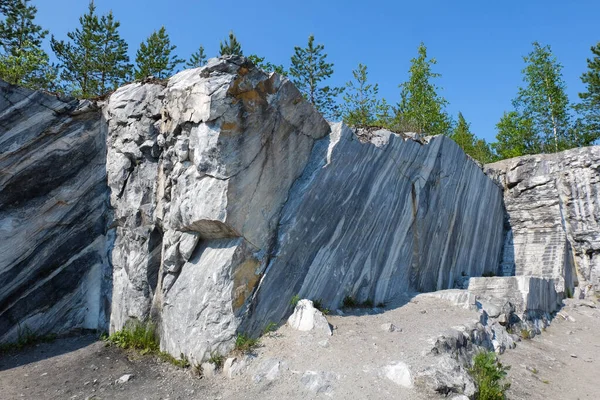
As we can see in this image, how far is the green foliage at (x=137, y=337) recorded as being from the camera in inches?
266

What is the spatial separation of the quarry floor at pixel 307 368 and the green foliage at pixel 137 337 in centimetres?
18

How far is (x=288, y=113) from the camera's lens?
23.2 ft

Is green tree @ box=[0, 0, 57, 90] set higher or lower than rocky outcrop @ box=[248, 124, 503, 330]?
higher

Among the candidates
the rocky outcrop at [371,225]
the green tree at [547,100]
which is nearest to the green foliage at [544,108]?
the green tree at [547,100]

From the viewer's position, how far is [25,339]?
23.8 feet

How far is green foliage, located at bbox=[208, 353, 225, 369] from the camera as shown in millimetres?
5715

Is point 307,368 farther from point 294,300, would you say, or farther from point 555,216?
point 555,216

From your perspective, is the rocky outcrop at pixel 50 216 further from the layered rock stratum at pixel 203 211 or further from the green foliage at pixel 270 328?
the green foliage at pixel 270 328

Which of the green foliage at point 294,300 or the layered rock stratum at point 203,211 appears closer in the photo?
the layered rock stratum at point 203,211

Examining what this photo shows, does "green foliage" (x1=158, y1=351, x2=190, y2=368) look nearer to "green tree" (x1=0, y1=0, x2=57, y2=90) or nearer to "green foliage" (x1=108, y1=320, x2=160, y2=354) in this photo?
"green foliage" (x1=108, y1=320, x2=160, y2=354)

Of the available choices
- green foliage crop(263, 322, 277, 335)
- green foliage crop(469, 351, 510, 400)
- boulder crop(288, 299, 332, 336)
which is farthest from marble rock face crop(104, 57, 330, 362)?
green foliage crop(469, 351, 510, 400)

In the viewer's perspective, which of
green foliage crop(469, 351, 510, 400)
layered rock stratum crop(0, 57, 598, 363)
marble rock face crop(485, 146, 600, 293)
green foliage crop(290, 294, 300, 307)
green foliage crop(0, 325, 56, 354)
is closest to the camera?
green foliage crop(469, 351, 510, 400)

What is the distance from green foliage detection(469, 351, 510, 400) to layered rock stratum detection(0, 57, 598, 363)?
8.18 feet

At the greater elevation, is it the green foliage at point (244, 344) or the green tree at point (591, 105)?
the green tree at point (591, 105)
